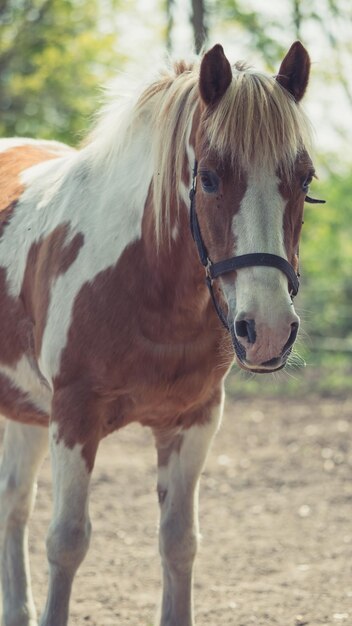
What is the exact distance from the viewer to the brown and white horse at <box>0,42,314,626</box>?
276 centimetres

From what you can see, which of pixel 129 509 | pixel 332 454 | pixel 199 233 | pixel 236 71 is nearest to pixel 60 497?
pixel 199 233

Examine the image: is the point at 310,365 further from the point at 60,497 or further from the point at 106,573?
the point at 60,497

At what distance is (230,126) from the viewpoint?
279 cm

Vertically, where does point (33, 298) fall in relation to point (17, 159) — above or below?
below

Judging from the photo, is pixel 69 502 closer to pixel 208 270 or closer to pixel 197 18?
pixel 208 270

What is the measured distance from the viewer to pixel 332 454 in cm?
767

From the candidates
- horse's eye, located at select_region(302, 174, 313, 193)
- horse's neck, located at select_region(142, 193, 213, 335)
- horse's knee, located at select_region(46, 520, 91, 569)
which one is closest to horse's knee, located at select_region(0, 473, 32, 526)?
horse's knee, located at select_region(46, 520, 91, 569)

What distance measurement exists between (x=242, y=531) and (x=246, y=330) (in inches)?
128

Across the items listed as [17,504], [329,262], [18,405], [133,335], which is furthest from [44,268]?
[329,262]

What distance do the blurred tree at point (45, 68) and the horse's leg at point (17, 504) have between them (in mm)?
9577

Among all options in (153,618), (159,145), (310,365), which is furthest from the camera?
(310,365)

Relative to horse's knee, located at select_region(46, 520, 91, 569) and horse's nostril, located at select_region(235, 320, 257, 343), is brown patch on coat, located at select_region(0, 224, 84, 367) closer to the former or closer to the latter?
horse's knee, located at select_region(46, 520, 91, 569)

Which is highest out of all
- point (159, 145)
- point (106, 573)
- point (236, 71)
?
point (236, 71)

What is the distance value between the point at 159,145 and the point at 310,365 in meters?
9.33
